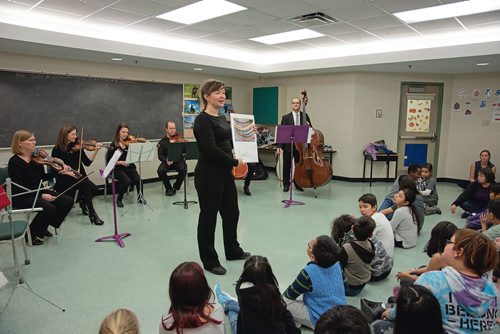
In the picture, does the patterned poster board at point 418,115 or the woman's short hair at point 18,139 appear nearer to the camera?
the woman's short hair at point 18,139

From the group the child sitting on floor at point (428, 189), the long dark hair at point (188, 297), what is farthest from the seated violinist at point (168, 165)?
the long dark hair at point (188, 297)

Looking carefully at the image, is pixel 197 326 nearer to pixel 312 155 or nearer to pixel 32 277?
pixel 32 277

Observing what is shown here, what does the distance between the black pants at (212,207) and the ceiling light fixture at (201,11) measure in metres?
2.14

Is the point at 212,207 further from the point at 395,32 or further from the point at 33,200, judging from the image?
the point at 395,32

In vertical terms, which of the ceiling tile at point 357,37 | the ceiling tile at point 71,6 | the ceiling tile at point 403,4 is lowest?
the ceiling tile at point 71,6

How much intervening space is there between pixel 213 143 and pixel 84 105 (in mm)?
4053

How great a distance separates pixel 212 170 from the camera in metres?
2.93

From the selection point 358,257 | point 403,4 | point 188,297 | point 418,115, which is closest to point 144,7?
point 403,4

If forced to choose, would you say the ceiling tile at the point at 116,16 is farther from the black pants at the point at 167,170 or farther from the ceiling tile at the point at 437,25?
the ceiling tile at the point at 437,25

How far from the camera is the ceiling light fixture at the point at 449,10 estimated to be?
3945 millimetres

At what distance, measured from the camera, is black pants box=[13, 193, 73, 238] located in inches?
144

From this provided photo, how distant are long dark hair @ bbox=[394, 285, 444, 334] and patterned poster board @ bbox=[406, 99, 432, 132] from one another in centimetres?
670

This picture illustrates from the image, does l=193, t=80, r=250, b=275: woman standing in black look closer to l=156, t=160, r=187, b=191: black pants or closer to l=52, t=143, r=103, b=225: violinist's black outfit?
l=52, t=143, r=103, b=225: violinist's black outfit

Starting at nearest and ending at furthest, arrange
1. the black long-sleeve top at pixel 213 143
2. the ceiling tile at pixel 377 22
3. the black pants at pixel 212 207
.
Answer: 1. the black long-sleeve top at pixel 213 143
2. the black pants at pixel 212 207
3. the ceiling tile at pixel 377 22
